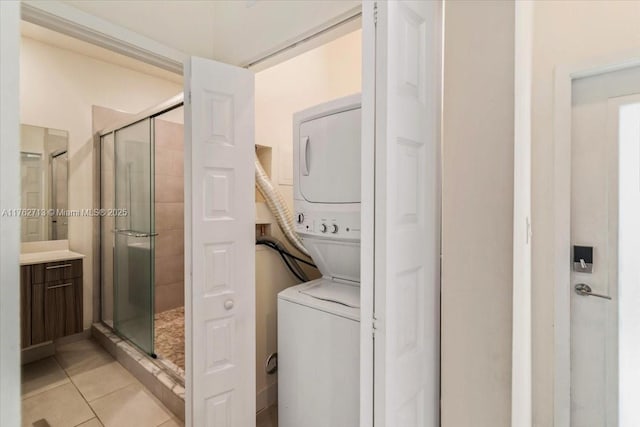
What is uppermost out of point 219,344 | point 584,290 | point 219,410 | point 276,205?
point 276,205

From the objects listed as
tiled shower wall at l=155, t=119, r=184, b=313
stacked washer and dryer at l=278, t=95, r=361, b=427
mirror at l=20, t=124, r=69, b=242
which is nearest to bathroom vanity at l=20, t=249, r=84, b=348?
mirror at l=20, t=124, r=69, b=242

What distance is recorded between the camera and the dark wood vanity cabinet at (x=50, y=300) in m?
2.24

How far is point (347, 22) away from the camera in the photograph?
4.46 feet

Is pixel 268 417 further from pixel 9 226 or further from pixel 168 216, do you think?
pixel 168 216

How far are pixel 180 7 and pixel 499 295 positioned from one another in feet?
6.71

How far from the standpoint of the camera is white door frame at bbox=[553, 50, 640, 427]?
1.51 meters

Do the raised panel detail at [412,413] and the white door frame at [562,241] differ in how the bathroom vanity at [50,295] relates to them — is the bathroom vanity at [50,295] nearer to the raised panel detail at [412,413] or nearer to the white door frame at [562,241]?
the raised panel detail at [412,413]

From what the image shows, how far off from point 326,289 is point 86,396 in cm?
191

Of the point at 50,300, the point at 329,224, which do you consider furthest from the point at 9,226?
the point at 50,300

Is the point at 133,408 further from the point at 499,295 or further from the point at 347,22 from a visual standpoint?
the point at 347,22

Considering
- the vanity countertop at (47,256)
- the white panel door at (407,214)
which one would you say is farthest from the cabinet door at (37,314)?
the white panel door at (407,214)

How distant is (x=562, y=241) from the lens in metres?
1.52

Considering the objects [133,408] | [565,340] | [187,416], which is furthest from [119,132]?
[565,340]

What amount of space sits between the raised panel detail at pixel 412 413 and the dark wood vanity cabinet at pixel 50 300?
264 centimetres
